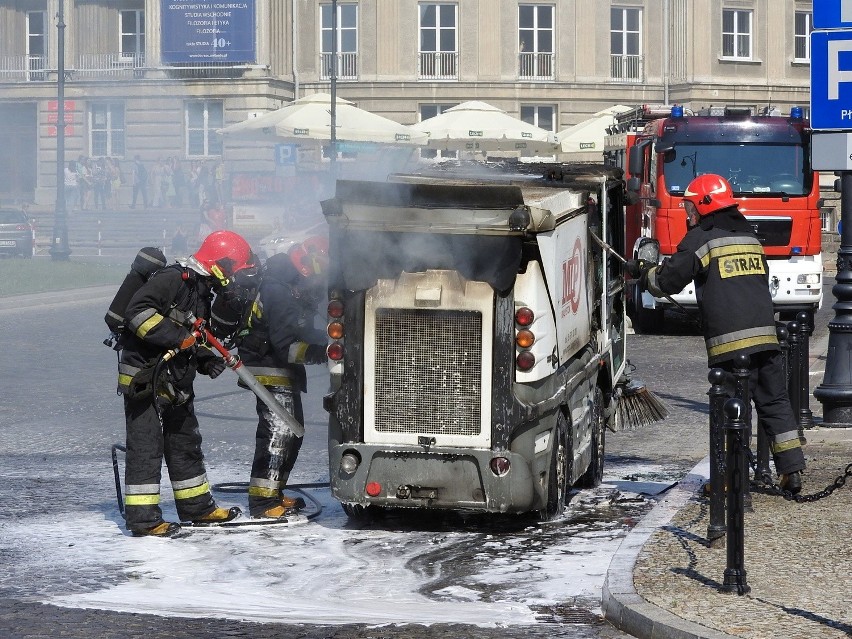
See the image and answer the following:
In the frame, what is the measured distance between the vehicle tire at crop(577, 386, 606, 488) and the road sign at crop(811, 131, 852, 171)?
308cm

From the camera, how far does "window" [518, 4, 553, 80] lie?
171 ft

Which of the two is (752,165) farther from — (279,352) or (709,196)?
(279,352)

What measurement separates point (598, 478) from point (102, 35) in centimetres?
2014

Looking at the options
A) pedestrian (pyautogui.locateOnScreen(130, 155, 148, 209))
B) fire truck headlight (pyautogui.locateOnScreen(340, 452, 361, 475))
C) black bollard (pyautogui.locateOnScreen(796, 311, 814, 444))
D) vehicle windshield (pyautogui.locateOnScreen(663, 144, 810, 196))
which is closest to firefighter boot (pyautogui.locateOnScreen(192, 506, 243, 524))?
fire truck headlight (pyautogui.locateOnScreen(340, 452, 361, 475))

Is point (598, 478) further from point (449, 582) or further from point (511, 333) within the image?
point (449, 582)

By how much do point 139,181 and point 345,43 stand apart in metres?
17.2

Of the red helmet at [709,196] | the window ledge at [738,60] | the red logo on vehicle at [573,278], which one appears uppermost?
the window ledge at [738,60]

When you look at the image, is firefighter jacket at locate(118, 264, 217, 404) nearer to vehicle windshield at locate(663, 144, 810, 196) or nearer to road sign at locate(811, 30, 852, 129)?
road sign at locate(811, 30, 852, 129)

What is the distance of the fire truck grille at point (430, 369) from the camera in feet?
27.0

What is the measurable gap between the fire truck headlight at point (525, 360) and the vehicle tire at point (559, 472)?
0.59m

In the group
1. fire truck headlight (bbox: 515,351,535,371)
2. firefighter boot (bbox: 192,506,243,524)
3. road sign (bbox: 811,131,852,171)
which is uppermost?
road sign (bbox: 811,131,852,171)

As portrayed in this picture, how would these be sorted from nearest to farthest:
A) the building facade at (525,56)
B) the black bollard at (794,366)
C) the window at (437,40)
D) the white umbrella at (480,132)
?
the black bollard at (794,366)
the white umbrella at (480,132)
the building facade at (525,56)
the window at (437,40)

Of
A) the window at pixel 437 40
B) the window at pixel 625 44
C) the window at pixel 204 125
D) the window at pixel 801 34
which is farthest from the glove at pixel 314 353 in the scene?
the window at pixel 801 34

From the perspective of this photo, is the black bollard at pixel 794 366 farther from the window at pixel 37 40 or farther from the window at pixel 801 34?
the window at pixel 801 34
